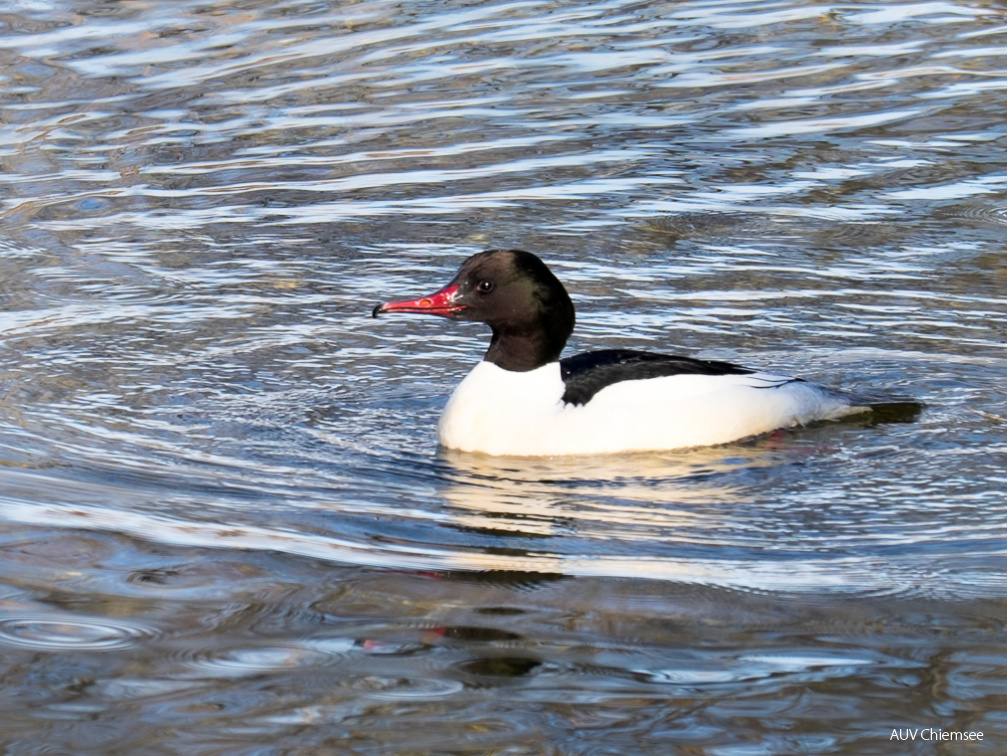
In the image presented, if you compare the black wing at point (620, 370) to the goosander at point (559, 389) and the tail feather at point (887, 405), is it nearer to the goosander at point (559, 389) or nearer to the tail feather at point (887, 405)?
the goosander at point (559, 389)

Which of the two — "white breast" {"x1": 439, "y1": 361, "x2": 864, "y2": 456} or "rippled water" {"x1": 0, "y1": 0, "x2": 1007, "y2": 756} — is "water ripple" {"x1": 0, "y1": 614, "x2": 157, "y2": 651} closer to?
"rippled water" {"x1": 0, "y1": 0, "x2": 1007, "y2": 756}

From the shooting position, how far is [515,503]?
6129 mm

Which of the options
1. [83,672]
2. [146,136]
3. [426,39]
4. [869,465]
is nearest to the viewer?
[83,672]

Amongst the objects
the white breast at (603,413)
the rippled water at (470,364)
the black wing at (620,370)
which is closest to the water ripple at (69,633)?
the rippled water at (470,364)

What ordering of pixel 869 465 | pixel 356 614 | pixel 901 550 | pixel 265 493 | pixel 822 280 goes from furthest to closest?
1. pixel 822 280
2. pixel 869 465
3. pixel 265 493
4. pixel 901 550
5. pixel 356 614

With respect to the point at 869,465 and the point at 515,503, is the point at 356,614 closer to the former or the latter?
the point at 515,503

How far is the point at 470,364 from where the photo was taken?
313 inches

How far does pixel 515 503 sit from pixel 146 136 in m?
7.11

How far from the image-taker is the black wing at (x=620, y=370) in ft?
22.2

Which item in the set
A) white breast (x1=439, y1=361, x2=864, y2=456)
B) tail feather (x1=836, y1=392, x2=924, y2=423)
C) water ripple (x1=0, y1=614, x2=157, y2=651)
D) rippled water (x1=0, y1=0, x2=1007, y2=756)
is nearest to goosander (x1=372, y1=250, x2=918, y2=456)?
white breast (x1=439, y1=361, x2=864, y2=456)

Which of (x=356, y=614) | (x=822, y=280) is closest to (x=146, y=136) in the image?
(x=822, y=280)

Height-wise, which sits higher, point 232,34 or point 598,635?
point 232,34

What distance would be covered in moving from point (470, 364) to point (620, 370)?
132 cm

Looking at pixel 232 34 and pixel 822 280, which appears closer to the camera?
pixel 822 280
